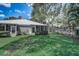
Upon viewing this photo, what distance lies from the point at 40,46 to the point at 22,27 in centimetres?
26

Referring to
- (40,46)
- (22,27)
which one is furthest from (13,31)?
(40,46)

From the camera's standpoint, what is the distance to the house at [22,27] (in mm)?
1662

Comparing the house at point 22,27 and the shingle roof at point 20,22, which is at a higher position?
the shingle roof at point 20,22

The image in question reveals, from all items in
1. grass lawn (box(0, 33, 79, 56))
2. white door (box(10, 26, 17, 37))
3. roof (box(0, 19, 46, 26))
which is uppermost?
roof (box(0, 19, 46, 26))

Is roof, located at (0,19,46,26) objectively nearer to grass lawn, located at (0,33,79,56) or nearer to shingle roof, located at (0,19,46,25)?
shingle roof, located at (0,19,46,25)

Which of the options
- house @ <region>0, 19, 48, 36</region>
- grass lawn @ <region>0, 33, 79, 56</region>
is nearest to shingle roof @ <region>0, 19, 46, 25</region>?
house @ <region>0, 19, 48, 36</region>

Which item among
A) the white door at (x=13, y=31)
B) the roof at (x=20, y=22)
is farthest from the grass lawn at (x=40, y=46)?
the roof at (x=20, y=22)

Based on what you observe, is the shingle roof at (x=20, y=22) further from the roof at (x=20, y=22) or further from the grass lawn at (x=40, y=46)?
the grass lawn at (x=40, y=46)

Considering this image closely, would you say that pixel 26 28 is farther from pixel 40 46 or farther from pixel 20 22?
pixel 40 46

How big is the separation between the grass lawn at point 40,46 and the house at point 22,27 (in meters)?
0.05

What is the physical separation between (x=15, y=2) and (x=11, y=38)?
360 mm

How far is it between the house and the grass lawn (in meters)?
0.05

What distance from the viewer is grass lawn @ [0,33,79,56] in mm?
1636

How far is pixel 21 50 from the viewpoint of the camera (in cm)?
164
